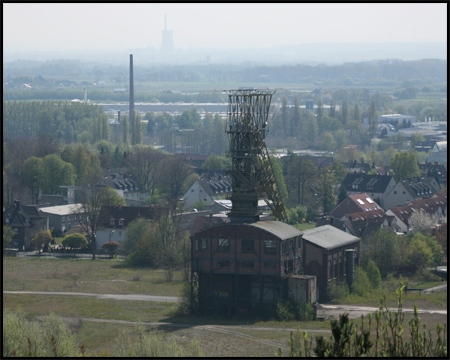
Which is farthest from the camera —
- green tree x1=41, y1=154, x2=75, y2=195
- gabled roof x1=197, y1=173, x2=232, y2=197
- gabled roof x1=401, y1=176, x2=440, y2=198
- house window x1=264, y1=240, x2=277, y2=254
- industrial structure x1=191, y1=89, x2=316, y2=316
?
green tree x1=41, y1=154, x2=75, y2=195

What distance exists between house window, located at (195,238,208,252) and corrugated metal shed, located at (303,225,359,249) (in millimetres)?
6293

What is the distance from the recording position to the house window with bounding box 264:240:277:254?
46.5 metres

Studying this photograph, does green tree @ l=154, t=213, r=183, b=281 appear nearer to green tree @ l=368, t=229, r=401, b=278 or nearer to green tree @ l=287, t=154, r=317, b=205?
green tree @ l=368, t=229, r=401, b=278

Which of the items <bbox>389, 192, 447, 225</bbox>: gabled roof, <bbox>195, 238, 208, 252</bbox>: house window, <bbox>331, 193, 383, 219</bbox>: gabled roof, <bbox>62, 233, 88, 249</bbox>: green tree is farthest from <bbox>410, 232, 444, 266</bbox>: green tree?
<bbox>62, 233, 88, 249</bbox>: green tree

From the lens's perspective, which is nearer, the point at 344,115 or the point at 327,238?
the point at 327,238

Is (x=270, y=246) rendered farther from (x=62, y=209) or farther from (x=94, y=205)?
(x=62, y=209)

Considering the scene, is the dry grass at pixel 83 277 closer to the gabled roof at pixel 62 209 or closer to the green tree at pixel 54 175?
the gabled roof at pixel 62 209

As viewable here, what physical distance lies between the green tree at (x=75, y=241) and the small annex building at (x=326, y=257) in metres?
24.4

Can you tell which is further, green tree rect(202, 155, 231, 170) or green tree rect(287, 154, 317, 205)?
green tree rect(202, 155, 231, 170)

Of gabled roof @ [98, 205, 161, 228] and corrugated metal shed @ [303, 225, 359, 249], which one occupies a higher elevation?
corrugated metal shed @ [303, 225, 359, 249]

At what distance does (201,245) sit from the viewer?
47625 millimetres

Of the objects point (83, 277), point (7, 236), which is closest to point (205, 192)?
point (7, 236)

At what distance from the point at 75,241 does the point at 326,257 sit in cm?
→ 2802

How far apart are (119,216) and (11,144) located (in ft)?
169
